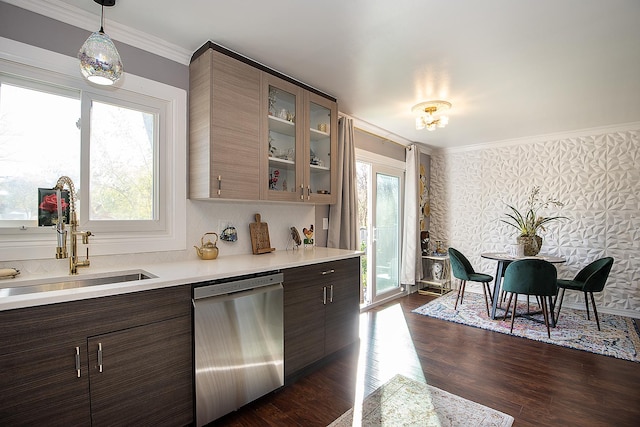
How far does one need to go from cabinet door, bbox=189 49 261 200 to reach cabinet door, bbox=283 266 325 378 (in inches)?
28.8

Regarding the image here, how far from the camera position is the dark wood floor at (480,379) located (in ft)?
6.77

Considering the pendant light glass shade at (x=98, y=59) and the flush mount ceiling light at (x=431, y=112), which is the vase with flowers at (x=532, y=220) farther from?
the pendant light glass shade at (x=98, y=59)

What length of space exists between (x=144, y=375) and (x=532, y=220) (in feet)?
14.7

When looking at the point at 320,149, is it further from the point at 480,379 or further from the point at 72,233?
the point at 480,379

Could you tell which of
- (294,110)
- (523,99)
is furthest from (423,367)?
(523,99)

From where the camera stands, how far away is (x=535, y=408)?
7.02ft

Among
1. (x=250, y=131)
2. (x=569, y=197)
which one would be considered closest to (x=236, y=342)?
(x=250, y=131)

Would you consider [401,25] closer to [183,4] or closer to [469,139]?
[183,4]

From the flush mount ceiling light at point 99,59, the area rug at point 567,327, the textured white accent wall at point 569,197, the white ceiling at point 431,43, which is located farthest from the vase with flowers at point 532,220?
the flush mount ceiling light at point 99,59

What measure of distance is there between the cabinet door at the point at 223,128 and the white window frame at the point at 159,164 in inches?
4.4

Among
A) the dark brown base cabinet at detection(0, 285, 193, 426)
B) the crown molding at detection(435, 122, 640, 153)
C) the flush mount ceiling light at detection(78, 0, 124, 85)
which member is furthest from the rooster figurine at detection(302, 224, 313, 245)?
the crown molding at detection(435, 122, 640, 153)

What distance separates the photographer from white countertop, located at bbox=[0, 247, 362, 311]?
4.43 ft

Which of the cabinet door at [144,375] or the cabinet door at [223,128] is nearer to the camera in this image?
the cabinet door at [144,375]

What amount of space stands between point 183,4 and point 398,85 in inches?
74.1
